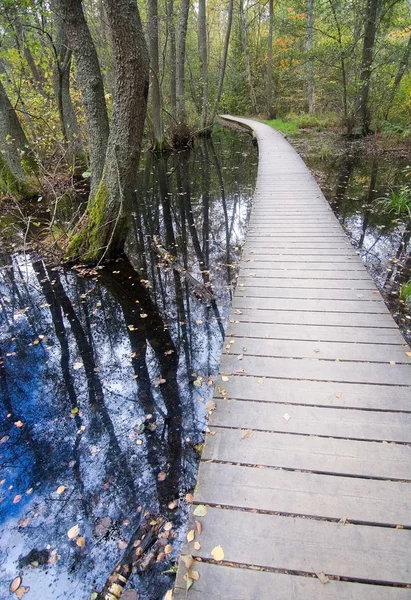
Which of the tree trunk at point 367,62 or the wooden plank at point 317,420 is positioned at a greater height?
the tree trunk at point 367,62

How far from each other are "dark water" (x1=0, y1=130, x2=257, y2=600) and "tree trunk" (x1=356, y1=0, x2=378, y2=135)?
1003 cm

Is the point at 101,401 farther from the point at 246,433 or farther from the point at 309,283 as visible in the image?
the point at 309,283

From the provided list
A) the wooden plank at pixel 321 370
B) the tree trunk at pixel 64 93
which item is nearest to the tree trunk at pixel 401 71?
the tree trunk at pixel 64 93

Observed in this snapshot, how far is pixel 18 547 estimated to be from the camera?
85.4 inches

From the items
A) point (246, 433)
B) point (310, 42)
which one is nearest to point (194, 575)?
point (246, 433)

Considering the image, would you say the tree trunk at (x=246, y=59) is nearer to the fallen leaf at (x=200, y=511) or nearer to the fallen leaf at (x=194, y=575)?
the fallen leaf at (x=200, y=511)

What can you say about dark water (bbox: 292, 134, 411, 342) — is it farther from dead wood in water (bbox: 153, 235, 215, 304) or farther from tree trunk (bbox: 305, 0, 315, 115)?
tree trunk (bbox: 305, 0, 315, 115)

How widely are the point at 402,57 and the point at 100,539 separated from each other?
14451 millimetres

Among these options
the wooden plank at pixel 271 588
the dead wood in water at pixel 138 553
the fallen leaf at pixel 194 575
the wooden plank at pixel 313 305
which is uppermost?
the wooden plank at pixel 313 305

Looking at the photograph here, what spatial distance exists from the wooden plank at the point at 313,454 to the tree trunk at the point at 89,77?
16.0 ft

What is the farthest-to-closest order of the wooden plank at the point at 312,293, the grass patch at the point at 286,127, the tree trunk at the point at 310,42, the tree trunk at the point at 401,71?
the grass patch at the point at 286,127 → the tree trunk at the point at 310,42 → the tree trunk at the point at 401,71 → the wooden plank at the point at 312,293

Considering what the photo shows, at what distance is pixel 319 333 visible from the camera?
2.95 m

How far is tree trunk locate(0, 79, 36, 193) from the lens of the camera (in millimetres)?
8039

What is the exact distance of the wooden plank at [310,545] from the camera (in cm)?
144
